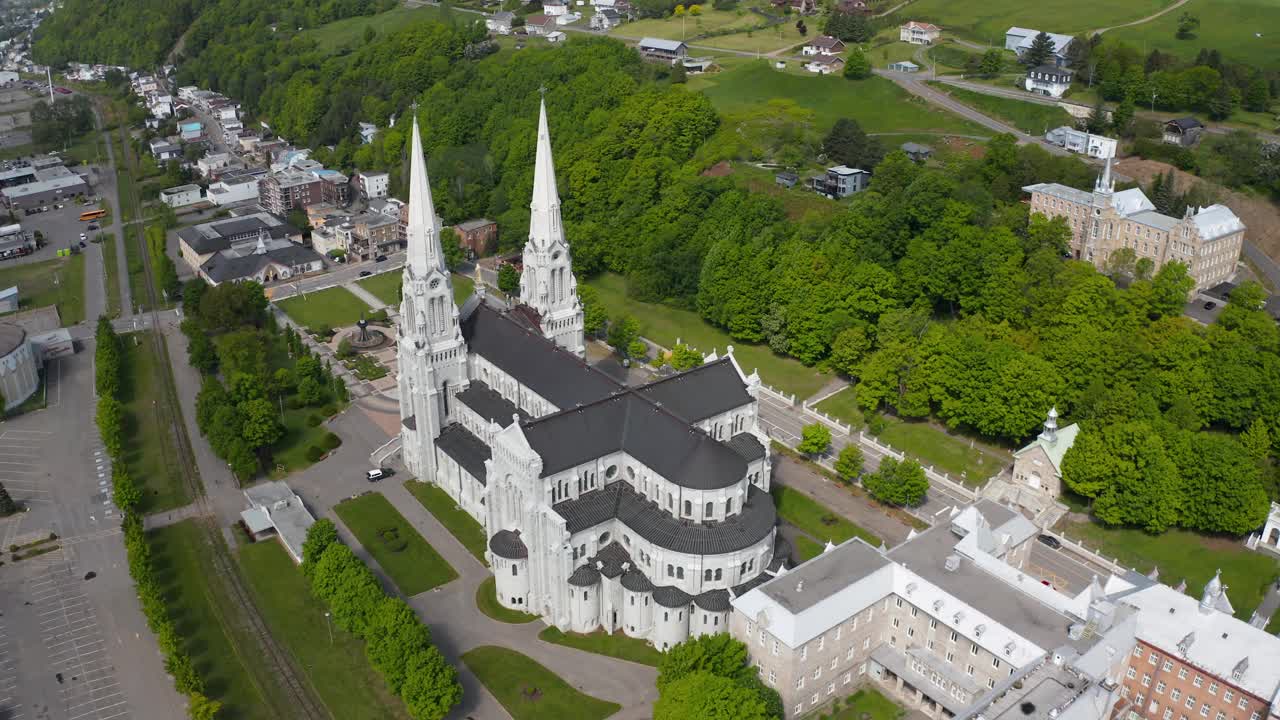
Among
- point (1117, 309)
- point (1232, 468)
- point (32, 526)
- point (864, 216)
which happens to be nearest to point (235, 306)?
point (32, 526)

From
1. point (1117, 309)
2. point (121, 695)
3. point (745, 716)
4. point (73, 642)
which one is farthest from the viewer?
point (1117, 309)

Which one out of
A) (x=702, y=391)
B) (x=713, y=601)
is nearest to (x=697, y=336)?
(x=702, y=391)

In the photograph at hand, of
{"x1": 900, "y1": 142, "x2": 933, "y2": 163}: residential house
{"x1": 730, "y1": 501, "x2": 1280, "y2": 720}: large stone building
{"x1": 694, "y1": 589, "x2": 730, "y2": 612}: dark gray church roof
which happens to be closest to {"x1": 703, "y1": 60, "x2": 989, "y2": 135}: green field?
{"x1": 900, "y1": 142, "x2": 933, "y2": 163}: residential house

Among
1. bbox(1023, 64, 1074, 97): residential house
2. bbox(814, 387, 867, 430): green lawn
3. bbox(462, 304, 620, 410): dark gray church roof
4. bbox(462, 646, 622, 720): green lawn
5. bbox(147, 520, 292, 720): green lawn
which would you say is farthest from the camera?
bbox(1023, 64, 1074, 97): residential house

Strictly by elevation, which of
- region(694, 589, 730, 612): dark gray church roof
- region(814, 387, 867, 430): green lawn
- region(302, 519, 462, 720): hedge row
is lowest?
region(814, 387, 867, 430): green lawn

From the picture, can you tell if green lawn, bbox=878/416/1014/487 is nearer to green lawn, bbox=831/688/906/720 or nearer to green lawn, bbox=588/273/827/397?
green lawn, bbox=588/273/827/397

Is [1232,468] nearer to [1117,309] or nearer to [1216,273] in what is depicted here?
[1117,309]

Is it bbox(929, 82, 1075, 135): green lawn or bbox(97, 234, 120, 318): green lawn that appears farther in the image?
bbox(929, 82, 1075, 135): green lawn
